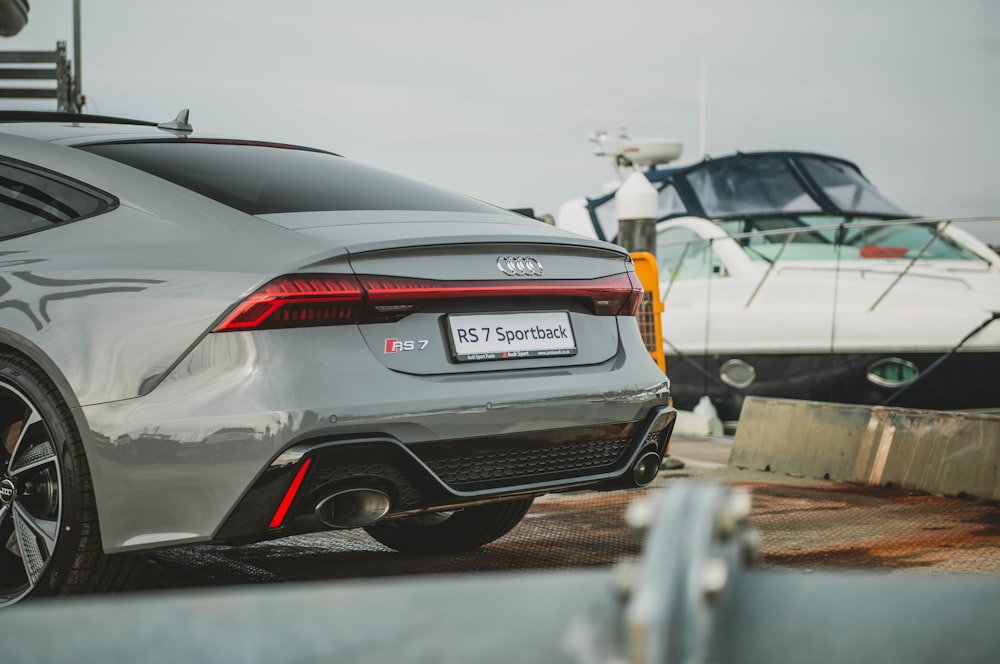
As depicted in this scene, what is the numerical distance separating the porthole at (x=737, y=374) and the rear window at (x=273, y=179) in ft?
26.0

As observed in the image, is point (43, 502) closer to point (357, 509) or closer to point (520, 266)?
point (357, 509)

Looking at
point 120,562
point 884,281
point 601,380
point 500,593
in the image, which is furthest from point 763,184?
point 500,593

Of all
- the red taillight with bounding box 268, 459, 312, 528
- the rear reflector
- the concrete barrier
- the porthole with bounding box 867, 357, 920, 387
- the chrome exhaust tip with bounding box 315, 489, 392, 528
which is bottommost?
the porthole with bounding box 867, 357, 920, 387

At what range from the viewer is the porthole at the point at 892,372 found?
10.4m

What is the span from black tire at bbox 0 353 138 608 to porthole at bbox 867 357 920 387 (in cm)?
854

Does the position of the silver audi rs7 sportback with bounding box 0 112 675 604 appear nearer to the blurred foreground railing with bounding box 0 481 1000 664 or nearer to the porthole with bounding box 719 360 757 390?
the blurred foreground railing with bounding box 0 481 1000 664

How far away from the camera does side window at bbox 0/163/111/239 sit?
322 centimetres

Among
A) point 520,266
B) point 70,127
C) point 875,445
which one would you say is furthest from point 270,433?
point 875,445

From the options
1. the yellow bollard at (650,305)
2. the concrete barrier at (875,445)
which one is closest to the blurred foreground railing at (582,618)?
the concrete barrier at (875,445)

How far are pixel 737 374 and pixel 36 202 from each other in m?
8.94

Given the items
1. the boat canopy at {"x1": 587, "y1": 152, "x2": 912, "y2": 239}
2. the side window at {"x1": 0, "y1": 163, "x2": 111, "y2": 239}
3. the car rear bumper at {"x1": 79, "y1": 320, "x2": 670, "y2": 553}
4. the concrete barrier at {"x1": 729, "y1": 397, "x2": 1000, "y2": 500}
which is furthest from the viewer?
the boat canopy at {"x1": 587, "y1": 152, "x2": 912, "y2": 239}

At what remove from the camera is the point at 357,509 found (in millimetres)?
2844

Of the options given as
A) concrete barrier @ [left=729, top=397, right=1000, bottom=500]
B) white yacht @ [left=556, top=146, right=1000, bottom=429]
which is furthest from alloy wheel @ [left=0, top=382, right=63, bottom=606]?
white yacht @ [left=556, top=146, right=1000, bottom=429]

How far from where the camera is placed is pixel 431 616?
2.84 ft
